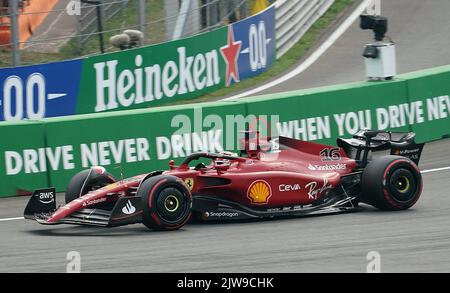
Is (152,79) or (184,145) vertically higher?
(152,79)

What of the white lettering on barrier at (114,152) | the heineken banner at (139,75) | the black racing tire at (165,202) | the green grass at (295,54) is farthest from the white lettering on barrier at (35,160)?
the green grass at (295,54)

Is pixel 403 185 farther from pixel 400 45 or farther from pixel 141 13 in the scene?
pixel 400 45

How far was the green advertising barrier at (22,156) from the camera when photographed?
13.0 m

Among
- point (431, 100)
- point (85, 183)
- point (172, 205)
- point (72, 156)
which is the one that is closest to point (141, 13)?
point (431, 100)

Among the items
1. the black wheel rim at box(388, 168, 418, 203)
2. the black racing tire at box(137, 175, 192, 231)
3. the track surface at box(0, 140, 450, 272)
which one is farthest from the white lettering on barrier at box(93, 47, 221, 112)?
the black racing tire at box(137, 175, 192, 231)

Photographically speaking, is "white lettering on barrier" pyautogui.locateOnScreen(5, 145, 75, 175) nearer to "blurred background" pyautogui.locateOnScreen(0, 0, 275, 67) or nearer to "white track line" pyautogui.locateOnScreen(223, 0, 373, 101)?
"blurred background" pyautogui.locateOnScreen(0, 0, 275, 67)

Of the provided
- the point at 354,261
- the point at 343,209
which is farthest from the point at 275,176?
the point at 354,261

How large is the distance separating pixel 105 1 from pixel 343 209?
8.61 meters

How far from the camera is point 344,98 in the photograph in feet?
49.7

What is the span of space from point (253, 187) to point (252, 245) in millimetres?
1296

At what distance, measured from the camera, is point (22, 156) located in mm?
13078

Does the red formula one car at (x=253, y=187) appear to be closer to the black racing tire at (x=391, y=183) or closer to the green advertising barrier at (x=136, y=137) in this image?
the black racing tire at (x=391, y=183)
